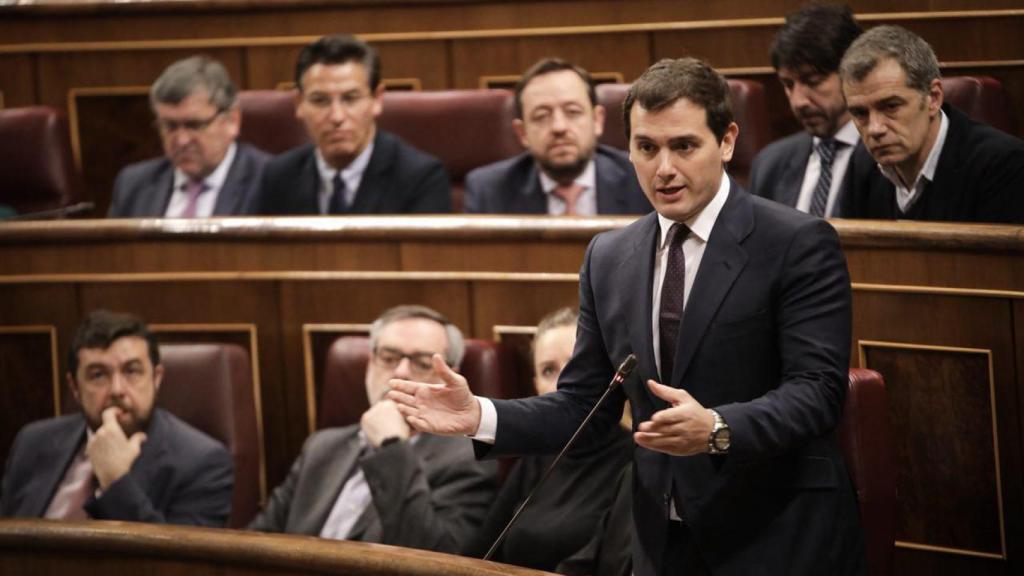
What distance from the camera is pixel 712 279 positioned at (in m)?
0.74

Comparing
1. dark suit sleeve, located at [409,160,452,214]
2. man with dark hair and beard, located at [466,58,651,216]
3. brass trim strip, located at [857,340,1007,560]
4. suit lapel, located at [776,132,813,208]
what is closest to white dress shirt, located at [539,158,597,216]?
man with dark hair and beard, located at [466,58,651,216]

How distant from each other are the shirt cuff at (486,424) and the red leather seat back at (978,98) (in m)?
0.72

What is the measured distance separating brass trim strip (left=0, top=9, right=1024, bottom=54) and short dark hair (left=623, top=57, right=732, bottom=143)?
2.52 feet

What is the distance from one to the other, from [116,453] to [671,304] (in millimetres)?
622

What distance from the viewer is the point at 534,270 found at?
1220 millimetres

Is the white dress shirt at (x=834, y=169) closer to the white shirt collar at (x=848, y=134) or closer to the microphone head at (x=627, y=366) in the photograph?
the white shirt collar at (x=848, y=134)

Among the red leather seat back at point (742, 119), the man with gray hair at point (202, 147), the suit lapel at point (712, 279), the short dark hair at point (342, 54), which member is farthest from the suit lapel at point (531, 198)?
the suit lapel at point (712, 279)

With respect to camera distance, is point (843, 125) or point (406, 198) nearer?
point (843, 125)

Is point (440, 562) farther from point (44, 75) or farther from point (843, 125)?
point (44, 75)

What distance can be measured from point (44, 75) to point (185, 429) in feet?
2.54

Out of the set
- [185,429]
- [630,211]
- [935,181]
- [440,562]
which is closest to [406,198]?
[630,211]

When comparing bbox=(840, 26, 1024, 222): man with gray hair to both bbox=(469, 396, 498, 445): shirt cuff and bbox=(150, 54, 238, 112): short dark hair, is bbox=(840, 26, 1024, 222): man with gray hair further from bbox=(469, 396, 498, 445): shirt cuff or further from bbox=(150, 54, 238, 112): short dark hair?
bbox=(150, 54, 238, 112): short dark hair

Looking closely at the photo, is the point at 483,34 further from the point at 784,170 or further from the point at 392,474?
the point at 392,474

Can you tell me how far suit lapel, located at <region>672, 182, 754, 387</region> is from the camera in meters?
0.74
